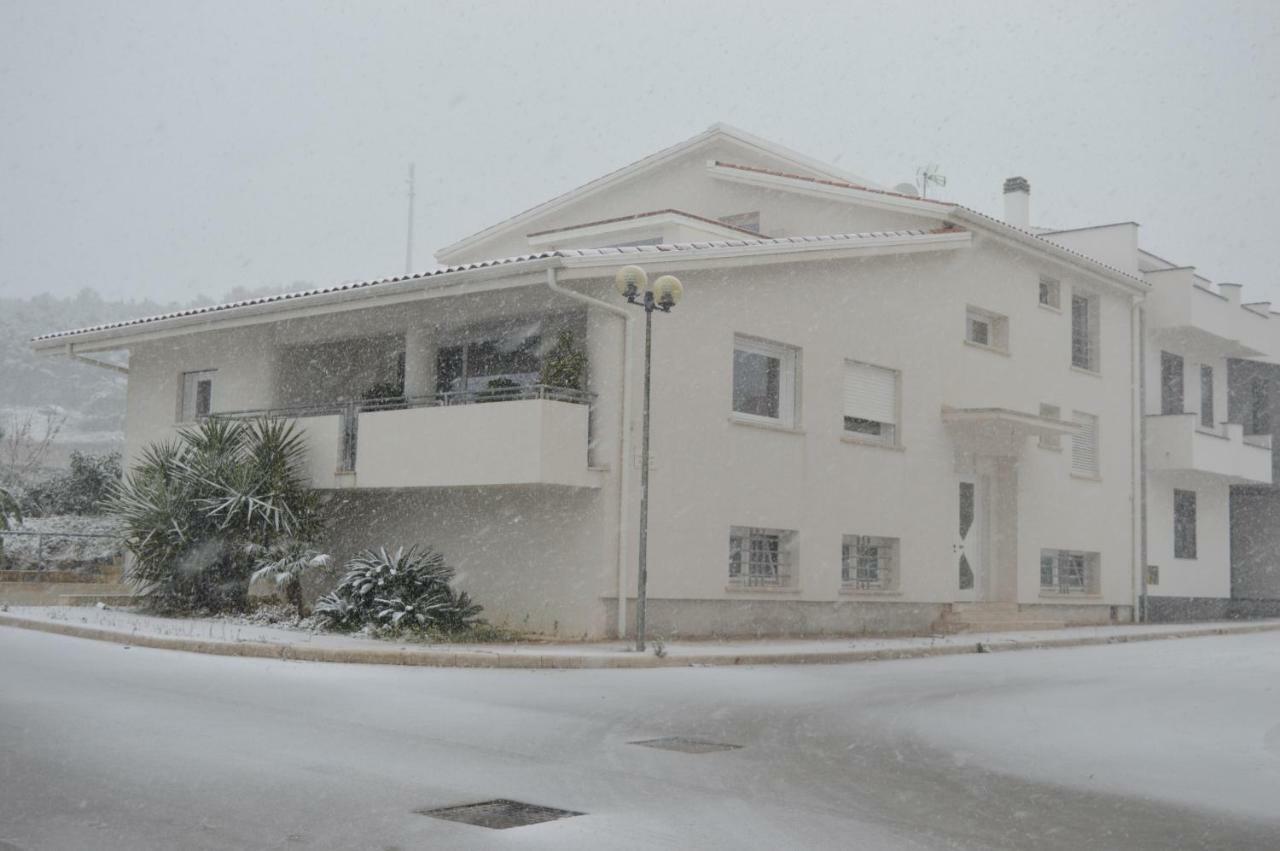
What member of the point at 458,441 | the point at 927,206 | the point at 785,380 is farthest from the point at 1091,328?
the point at 458,441

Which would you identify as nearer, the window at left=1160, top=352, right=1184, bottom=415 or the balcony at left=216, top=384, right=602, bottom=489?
the balcony at left=216, top=384, right=602, bottom=489

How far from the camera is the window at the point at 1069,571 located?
25.9 metres

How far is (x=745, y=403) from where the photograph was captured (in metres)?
19.3

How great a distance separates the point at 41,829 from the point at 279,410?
52.1ft

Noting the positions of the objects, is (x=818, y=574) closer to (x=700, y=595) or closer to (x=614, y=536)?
(x=700, y=595)

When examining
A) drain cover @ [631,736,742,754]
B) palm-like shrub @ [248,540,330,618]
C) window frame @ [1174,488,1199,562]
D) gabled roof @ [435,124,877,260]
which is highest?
gabled roof @ [435,124,877,260]

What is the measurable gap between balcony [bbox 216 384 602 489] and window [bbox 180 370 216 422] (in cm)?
419

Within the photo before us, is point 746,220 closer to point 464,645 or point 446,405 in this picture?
point 446,405

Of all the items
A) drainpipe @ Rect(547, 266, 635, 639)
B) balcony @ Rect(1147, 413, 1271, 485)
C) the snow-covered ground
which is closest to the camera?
the snow-covered ground

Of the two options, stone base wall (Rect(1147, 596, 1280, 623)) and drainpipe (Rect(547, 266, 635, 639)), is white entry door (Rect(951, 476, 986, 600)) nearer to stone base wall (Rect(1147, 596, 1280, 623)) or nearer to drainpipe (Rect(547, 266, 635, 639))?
stone base wall (Rect(1147, 596, 1280, 623))

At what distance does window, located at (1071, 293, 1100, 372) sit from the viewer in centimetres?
2742

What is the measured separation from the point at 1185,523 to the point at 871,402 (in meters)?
12.9

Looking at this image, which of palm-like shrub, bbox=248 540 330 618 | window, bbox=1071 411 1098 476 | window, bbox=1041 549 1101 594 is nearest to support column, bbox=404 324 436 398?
palm-like shrub, bbox=248 540 330 618

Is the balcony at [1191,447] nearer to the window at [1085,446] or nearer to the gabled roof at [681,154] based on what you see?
the window at [1085,446]
